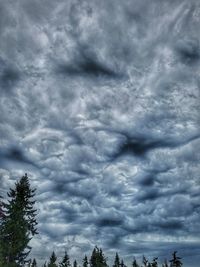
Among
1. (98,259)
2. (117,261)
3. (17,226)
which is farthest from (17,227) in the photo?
(117,261)

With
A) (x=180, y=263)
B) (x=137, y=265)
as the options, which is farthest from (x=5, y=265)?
(x=137, y=265)

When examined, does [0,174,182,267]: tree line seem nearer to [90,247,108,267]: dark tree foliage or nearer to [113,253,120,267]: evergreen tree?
[90,247,108,267]: dark tree foliage

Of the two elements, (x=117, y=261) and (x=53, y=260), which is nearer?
(x=53, y=260)

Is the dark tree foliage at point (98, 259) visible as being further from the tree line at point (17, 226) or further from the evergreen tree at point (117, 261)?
the tree line at point (17, 226)

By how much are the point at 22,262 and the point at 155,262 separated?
37.9m

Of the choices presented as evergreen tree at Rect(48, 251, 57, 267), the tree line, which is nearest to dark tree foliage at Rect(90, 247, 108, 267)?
evergreen tree at Rect(48, 251, 57, 267)

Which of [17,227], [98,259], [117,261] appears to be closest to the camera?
[17,227]

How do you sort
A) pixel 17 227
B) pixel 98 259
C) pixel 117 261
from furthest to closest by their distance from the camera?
pixel 117 261 → pixel 98 259 → pixel 17 227

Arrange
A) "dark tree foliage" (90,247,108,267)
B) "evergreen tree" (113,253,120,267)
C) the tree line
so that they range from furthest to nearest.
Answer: "evergreen tree" (113,253,120,267), "dark tree foliage" (90,247,108,267), the tree line

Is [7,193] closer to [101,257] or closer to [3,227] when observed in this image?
[3,227]

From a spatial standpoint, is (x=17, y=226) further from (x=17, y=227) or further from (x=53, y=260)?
(x=53, y=260)

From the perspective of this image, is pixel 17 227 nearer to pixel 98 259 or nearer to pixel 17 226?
pixel 17 226

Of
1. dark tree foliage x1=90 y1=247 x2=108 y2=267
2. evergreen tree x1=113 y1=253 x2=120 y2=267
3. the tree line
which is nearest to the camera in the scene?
the tree line

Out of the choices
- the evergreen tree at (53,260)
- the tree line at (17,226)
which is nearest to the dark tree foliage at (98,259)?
the evergreen tree at (53,260)
